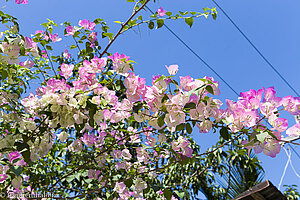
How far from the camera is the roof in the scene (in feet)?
7.23

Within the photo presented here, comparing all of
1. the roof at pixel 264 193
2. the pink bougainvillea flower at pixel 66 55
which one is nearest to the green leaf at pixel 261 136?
the pink bougainvillea flower at pixel 66 55

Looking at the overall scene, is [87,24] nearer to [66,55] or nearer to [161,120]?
[66,55]

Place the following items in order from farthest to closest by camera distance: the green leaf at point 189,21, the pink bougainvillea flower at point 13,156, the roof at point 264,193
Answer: the roof at point 264,193, the green leaf at point 189,21, the pink bougainvillea flower at point 13,156

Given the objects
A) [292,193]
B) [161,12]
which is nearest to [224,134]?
[161,12]

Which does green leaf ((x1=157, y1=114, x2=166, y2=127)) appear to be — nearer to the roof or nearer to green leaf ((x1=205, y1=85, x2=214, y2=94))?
green leaf ((x1=205, y1=85, x2=214, y2=94))

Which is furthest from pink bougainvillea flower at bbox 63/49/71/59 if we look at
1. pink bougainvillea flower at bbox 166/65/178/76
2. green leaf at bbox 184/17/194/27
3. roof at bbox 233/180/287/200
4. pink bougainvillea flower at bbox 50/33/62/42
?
roof at bbox 233/180/287/200

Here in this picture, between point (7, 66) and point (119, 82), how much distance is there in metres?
0.52

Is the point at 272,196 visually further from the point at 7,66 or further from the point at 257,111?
the point at 7,66

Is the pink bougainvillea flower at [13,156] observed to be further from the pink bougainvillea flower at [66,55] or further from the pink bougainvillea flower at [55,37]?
the pink bougainvillea flower at [66,55]

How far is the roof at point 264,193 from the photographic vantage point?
7.23 ft

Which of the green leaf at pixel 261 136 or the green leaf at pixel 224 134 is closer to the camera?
the green leaf at pixel 261 136

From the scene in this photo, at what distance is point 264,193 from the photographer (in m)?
2.29

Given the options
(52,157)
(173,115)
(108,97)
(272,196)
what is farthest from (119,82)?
(272,196)

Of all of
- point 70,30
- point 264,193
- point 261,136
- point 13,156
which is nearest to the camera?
point 261,136
